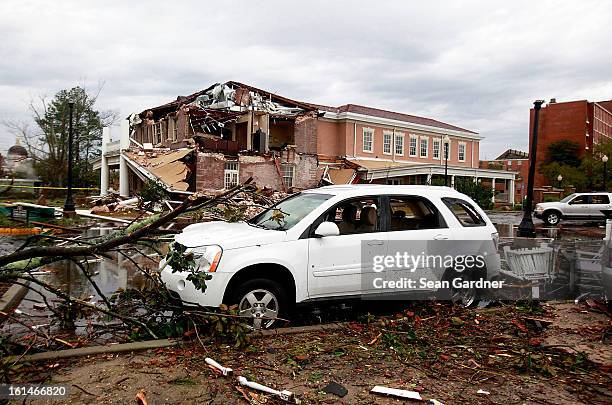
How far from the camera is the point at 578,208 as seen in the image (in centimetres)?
2292

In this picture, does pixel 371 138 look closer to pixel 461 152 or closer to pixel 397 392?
pixel 461 152

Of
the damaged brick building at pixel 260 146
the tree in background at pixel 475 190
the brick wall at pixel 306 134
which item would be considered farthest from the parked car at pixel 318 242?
the tree in background at pixel 475 190

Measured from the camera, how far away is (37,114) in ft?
137

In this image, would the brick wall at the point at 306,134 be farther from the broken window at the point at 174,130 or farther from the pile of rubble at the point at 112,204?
the pile of rubble at the point at 112,204

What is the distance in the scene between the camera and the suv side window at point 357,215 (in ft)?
18.9

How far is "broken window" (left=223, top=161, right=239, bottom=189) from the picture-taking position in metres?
27.3

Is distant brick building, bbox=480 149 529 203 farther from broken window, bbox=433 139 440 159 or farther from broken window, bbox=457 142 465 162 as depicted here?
broken window, bbox=433 139 440 159

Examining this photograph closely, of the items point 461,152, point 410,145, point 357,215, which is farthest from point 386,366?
point 461,152

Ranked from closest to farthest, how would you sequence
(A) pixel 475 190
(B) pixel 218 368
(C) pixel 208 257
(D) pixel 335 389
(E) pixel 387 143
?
(D) pixel 335 389 → (B) pixel 218 368 → (C) pixel 208 257 → (A) pixel 475 190 → (E) pixel 387 143

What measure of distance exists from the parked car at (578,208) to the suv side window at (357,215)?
68.3 ft

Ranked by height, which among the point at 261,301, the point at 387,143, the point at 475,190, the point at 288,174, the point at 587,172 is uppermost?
the point at 387,143

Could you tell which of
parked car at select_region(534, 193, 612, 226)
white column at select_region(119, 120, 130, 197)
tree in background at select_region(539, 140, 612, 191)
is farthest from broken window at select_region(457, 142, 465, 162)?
white column at select_region(119, 120, 130, 197)

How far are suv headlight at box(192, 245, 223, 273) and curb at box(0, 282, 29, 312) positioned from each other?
250 cm

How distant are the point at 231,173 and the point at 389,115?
1872cm
